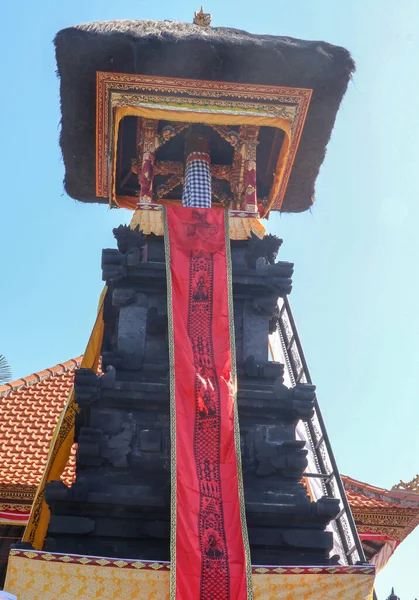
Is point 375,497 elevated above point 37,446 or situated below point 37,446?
below

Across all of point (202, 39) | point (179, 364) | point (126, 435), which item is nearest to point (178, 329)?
point (179, 364)

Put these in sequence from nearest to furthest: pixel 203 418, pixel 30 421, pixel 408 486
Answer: pixel 203 418 → pixel 408 486 → pixel 30 421

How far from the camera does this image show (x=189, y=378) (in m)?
9.26

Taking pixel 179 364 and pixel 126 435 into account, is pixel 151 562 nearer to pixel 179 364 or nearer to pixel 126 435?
pixel 126 435

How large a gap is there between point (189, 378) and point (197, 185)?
153 inches

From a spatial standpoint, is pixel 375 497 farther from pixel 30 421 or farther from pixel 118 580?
pixel 30 421

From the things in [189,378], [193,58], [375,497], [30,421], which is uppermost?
[193,58]

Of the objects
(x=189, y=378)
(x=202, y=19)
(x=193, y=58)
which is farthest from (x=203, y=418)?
(x=202, y=19)

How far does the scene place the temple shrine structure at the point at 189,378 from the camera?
809 cm

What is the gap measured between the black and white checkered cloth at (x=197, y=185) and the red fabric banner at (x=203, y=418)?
779 millimetres

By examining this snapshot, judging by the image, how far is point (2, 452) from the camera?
1153 centimetres

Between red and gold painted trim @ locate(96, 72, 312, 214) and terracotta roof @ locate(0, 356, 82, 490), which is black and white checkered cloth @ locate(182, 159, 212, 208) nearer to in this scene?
red and gold painted trim @ locate(96, 72, 312, 214)

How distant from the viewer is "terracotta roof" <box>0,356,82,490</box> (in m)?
11.1

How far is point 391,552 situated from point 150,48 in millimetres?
8146
